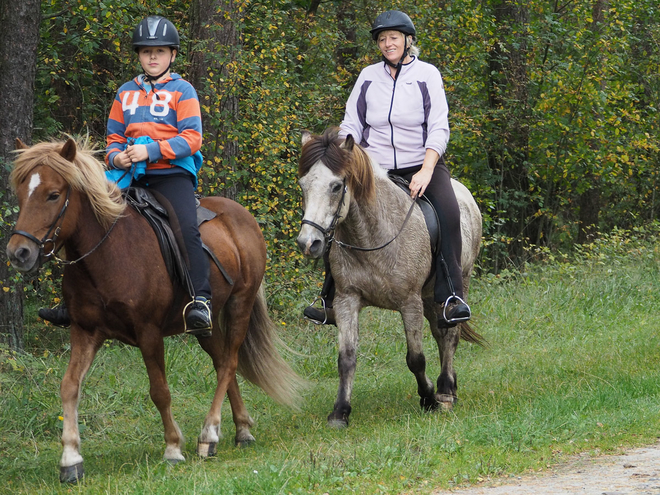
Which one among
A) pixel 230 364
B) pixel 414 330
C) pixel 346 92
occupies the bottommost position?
pixel 230 364

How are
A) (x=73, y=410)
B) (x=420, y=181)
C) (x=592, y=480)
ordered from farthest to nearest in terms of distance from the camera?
(x=420, y=181)
(x=73, y=410)
(x=592, y=480)

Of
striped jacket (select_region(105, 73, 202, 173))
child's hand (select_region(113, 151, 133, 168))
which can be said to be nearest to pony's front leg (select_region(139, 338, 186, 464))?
child's hand (select_region(113, 151, 133, 168))

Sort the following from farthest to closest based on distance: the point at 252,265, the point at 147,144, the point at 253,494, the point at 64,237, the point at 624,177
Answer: the point at 624,177
the point at 252,265
the point at 147,144
the point at 64,237
the point at 253,494

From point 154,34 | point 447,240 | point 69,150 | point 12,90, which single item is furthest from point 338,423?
point 12,90

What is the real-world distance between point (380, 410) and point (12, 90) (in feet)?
15.7

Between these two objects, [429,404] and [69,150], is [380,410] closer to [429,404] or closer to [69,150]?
[429,404]

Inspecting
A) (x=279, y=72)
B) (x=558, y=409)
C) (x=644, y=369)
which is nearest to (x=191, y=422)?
(x=558, y=409)

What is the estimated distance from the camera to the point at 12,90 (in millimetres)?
7941

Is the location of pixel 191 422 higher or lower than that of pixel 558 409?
lower

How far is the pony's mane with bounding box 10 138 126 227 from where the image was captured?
493 centimetres

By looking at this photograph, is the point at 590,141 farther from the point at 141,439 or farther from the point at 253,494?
the point at 253,494

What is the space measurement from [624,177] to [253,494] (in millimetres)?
16644

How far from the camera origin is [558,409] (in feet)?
20.0

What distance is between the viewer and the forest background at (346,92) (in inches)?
381
